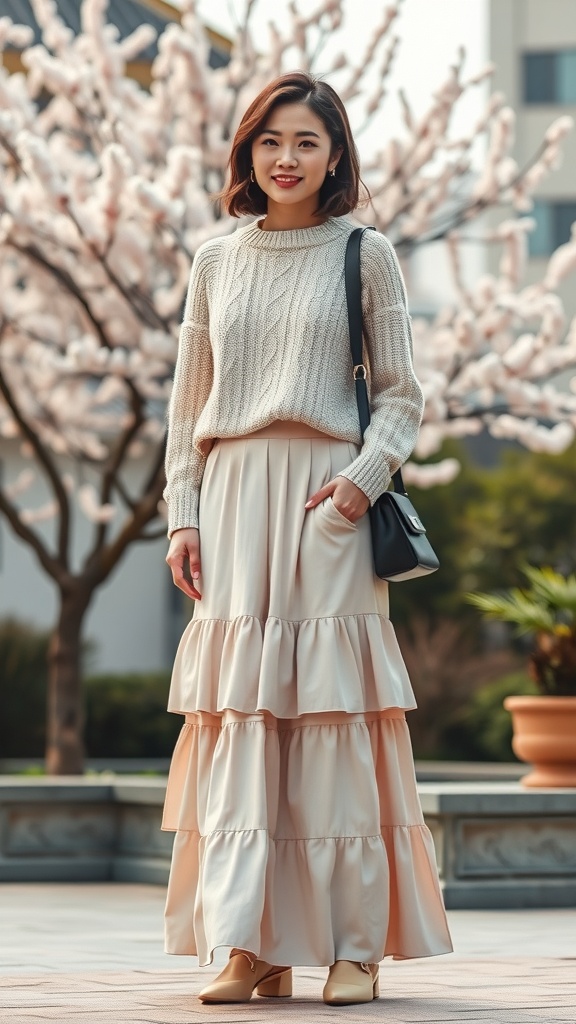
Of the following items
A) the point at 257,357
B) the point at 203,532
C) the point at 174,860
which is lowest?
the point at 174,860

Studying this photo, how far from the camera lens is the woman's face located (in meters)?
4.49

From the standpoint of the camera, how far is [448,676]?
70.1 ft

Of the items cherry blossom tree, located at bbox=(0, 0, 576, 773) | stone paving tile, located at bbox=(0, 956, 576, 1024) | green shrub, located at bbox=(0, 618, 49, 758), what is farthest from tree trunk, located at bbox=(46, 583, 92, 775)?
green shrub, located at bbox=(0, 618, 49, 758)

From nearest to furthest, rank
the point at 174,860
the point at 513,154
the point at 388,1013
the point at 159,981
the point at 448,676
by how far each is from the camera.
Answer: the point at 388,1013 → the point at 174,860 → the point at 159,981 → the point at 448,676 → the point at 513,154

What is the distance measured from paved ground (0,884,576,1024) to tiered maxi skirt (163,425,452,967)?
0.18m

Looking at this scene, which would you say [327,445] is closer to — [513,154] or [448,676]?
[448,676]

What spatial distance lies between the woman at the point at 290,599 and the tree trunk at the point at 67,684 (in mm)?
5587

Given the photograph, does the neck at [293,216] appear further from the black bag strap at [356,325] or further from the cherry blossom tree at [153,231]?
the cherry blossom tree at [153,231]

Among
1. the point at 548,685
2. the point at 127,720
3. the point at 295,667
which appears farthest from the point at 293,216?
the point at 127,720

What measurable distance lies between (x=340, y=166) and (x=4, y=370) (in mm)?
7174

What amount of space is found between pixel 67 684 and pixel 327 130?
6.05 meters

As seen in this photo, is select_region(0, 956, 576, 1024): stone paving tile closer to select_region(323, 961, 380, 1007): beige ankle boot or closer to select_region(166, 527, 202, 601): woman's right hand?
select_region(323, 961, 380, 1007): beige ankle boot

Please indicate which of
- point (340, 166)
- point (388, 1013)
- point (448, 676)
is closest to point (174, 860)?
point (388, 1013)

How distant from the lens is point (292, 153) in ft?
14.7
